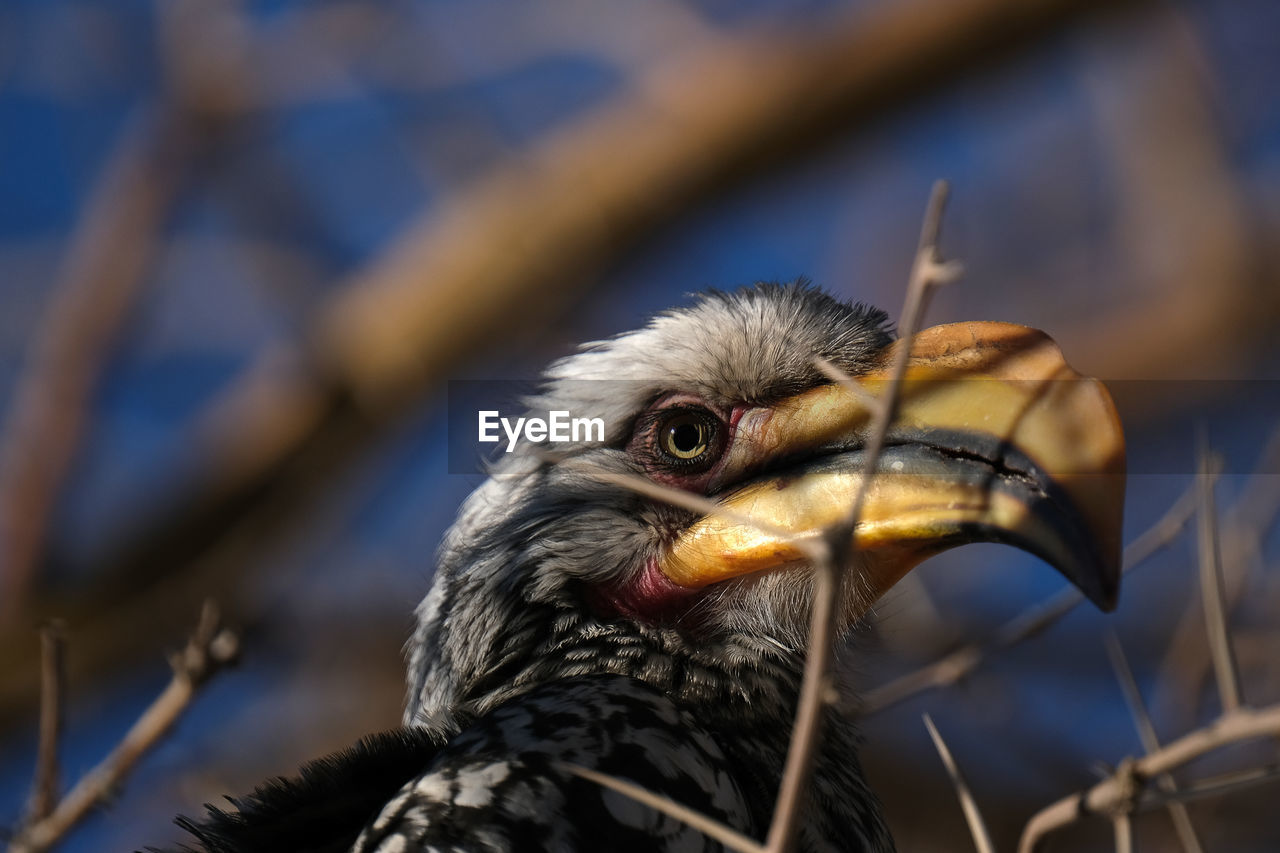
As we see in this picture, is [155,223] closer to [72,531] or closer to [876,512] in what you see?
[72,531]

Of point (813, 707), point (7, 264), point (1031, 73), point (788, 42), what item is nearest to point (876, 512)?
point (813, 707)

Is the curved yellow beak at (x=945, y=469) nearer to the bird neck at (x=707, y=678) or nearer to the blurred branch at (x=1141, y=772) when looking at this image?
the bird neck at (x=707, y=678)

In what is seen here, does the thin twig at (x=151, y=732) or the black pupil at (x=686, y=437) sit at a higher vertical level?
the black pupil at (x=686, y=437)

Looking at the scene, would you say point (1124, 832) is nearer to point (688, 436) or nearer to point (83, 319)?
point (688, 436)

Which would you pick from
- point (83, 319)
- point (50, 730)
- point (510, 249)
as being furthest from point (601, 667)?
point (83, 319)

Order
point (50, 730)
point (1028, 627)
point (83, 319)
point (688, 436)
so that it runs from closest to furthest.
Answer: point (50, 730) < point (1028, 627) < point (688, 436) < point (83, 319)

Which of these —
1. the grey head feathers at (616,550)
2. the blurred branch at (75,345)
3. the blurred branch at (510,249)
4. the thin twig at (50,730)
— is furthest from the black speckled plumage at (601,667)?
the blurred branch at (75,345)
